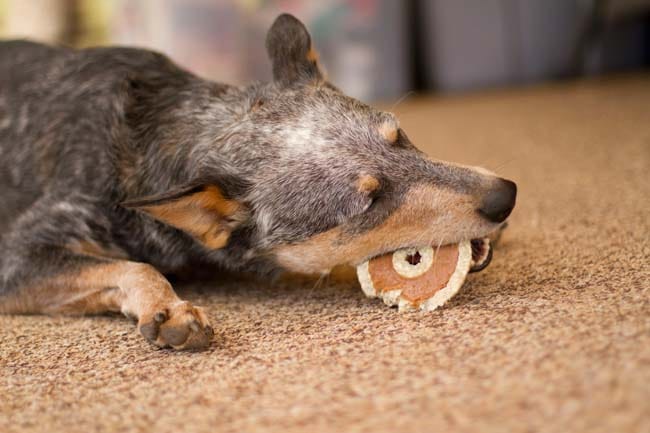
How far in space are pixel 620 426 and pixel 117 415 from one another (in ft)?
3.11

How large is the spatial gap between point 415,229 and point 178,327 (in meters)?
0.68

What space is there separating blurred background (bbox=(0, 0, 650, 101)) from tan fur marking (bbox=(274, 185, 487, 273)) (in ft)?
17.0

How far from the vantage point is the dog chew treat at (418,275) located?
1.96 metres

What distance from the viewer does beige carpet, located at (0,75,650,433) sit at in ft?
4.44

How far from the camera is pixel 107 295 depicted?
2213mm

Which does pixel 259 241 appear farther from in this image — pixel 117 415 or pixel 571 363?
pixel 571 363

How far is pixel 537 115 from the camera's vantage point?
5.17m

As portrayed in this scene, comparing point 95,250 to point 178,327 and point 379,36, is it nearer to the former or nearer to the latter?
point 178,327

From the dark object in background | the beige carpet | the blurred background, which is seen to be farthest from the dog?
→ the dark object in background

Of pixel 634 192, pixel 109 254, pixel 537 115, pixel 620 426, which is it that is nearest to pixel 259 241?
pixel 109 254

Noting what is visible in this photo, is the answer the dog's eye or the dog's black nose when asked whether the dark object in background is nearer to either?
the dog's black nose

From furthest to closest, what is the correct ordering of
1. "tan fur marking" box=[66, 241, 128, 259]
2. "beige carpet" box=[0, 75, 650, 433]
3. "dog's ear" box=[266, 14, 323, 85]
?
1. "dog's ear" box=[266, 14, 323, 85]
2. "tan fur marking" box=[66, 241, 128, 259]
3. "beige carpet" box=[0, 75, 650, 433]

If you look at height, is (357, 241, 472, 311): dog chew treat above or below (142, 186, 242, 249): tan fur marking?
below

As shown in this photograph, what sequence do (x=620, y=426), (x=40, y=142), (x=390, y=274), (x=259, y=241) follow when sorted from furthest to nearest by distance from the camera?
(x=40, y=142) < (x=259, y=241) < (x=390, y=274) < (x=620, y=426)
